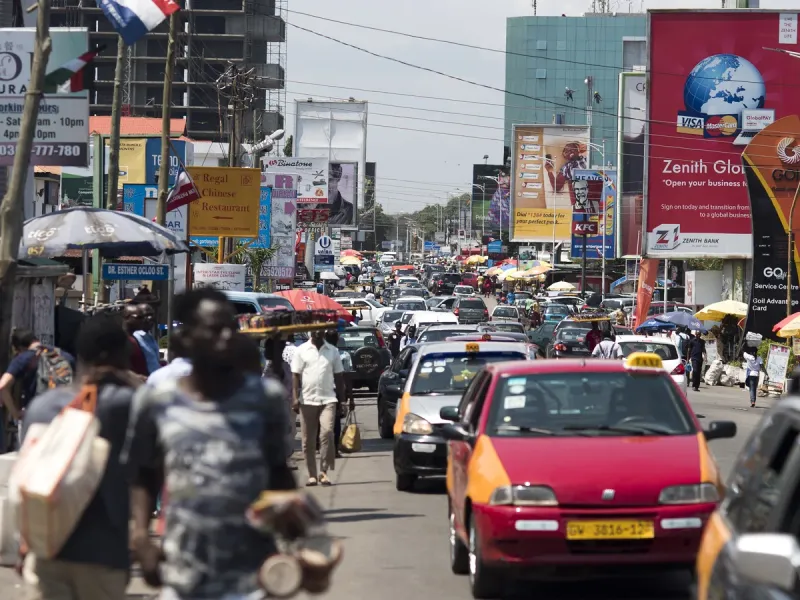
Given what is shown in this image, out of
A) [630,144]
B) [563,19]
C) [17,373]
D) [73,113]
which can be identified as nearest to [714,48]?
[630,144]

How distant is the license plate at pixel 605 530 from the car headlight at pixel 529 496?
0.19m

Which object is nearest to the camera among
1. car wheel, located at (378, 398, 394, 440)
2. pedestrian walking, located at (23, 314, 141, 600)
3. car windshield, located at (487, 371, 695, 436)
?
pedestrian walking, located at (23, 314, 141, 600)

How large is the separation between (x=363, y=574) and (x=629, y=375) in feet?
7.71

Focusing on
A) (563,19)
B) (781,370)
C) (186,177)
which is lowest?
(781,370)

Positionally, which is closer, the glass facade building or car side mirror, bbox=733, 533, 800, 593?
car side mirror, bbox=733, 533, 800, 593

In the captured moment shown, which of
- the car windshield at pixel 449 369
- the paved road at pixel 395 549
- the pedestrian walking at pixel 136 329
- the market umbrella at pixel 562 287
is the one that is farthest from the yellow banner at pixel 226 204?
the market umbrella at pixel 562 287

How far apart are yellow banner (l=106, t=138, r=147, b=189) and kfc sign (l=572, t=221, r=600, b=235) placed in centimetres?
1884

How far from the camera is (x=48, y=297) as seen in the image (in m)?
15.2

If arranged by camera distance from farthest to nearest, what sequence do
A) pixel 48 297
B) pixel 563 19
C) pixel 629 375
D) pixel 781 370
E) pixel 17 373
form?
pixel 563 19
pixel 781 370
pixel 48 297
pixel 17 373
pixel 629 375

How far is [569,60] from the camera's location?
552 feet

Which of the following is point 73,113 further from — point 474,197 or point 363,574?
point 474,197

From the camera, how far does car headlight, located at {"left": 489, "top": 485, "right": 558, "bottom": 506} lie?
8.72 metres

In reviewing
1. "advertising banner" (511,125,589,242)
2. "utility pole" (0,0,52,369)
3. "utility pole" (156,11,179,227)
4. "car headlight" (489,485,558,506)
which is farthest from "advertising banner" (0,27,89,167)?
"advertising banner" (511,125,589,242)

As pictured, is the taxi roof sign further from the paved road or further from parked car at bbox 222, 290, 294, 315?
parked car at bbox 222, 290, 294, 315
